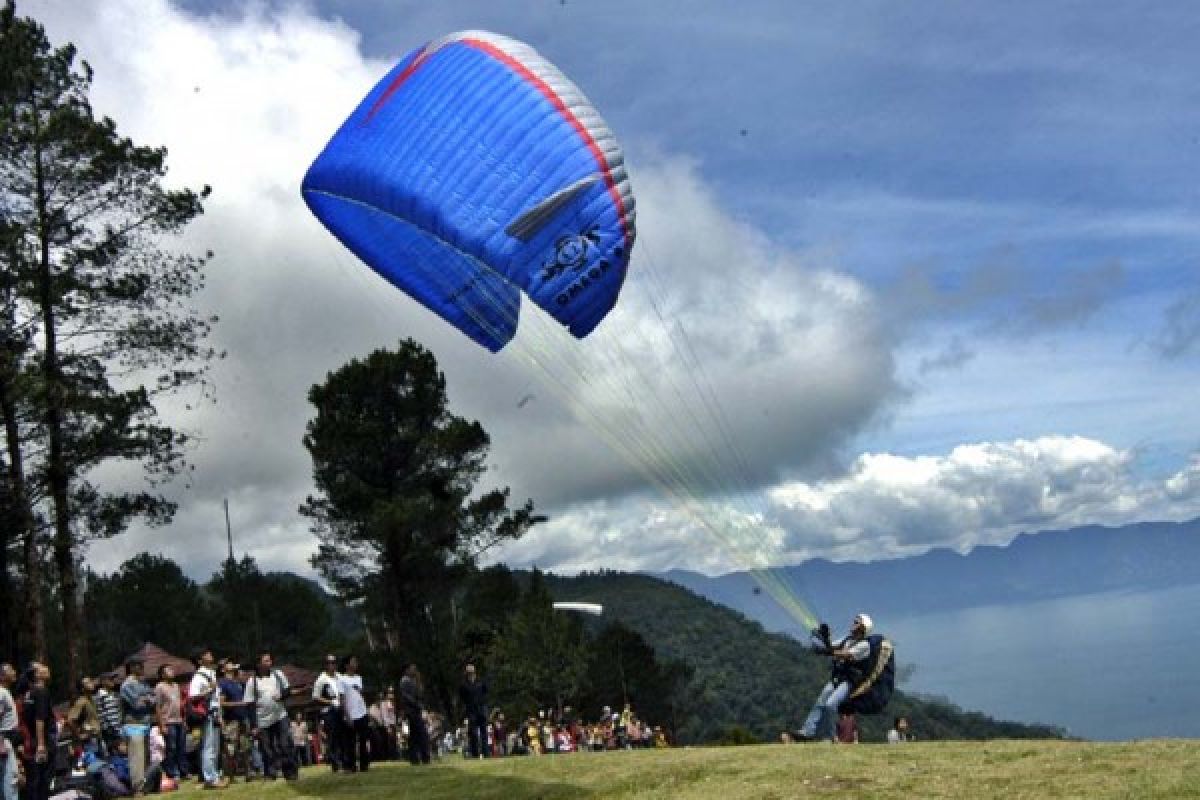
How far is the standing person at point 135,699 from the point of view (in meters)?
16.0

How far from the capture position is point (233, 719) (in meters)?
16.2

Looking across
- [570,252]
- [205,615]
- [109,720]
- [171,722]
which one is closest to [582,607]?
[570,252]

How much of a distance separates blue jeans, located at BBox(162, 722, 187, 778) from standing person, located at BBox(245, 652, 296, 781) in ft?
3.06

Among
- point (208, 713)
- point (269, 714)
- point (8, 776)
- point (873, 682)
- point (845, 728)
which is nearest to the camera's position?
point (8, 776)

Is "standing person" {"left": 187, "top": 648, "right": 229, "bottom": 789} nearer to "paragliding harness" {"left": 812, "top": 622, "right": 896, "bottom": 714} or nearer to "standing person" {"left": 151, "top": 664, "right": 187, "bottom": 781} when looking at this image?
"standing person" {"left": 151, "top": 664, "right": 187, "bottom": 781}

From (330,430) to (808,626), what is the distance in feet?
96.2

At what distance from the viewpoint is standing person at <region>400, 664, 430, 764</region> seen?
17.6m

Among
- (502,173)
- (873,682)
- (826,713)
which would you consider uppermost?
(502,173)

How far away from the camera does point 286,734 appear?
1623cm

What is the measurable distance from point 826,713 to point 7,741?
9.82 meters

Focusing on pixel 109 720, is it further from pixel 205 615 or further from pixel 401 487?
pixel 205 615

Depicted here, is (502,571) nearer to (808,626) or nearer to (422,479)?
(422,479)

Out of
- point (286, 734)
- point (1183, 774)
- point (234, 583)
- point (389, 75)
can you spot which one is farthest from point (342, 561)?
point (234, 583)

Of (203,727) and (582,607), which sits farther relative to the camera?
(203,727)
